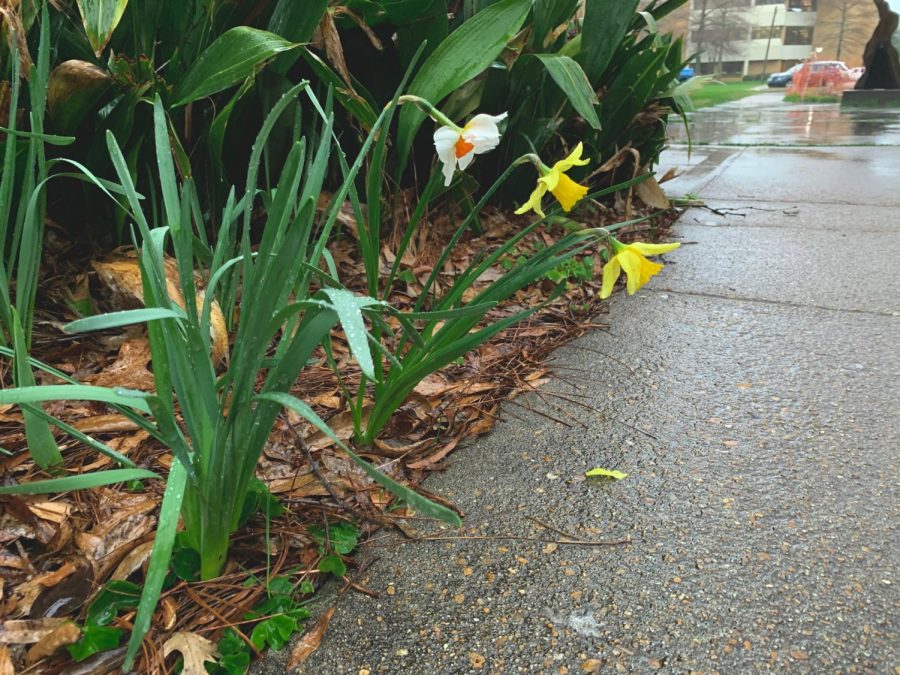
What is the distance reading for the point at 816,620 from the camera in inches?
38.8

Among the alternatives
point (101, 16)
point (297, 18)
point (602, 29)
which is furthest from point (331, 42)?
point (602, 29)

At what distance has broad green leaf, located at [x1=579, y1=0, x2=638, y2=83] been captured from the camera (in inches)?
101

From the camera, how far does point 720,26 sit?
5125 centimetres

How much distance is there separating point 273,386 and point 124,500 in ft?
1.47

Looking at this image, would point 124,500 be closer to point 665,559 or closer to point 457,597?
point 457,597

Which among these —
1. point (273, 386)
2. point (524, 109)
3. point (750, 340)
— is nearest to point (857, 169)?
point (524, 109)

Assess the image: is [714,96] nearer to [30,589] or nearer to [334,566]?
[334,566]

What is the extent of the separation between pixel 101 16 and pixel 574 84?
1.35 metres

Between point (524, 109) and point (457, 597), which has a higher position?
point (524, 109)

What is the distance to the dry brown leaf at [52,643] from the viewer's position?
0.91 meters

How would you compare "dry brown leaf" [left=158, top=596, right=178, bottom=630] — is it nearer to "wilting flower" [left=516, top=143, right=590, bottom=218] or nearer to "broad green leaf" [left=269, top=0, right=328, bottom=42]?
"wilting flower" [left=516, top=143, right=590, bottom=218]

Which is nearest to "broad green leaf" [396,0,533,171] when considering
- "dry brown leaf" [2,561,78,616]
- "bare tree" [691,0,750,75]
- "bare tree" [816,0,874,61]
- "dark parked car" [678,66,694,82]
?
"dry brown leaf" [2,561,78,616]

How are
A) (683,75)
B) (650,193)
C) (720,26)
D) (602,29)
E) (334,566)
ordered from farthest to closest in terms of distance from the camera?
(720,26) < (683,75) < (650,193) < (602,29) < (334,566)

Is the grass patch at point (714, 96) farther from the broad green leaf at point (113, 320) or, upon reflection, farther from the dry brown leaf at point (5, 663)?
the dry brown leaf at point (5, 663)
